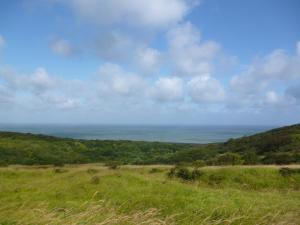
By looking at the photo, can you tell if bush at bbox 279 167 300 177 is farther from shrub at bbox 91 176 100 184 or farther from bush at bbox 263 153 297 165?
shrub at bbox 91 176 100 184

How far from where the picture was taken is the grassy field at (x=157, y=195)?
7.80 metres

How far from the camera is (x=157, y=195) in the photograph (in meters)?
16.9

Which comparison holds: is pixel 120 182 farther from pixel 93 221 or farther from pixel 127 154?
pixel 127 154

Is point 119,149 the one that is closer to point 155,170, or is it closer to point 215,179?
point 155,170

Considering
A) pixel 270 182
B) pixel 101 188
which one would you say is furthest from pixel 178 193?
pixel 270 182

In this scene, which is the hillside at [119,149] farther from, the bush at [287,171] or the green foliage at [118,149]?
the bush at [287,171]

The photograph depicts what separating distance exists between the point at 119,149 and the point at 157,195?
317 feet

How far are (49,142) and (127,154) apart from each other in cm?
2240

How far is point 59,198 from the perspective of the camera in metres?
19.4

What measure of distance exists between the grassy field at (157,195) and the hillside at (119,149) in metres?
30.0

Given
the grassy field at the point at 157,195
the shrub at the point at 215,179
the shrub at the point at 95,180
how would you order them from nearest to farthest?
the grassy field at the point at 157,195, the shrub at the point at 95,180, the shrub at the point at 215,179

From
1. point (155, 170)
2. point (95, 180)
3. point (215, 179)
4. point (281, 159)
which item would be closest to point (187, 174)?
point (215, 179)

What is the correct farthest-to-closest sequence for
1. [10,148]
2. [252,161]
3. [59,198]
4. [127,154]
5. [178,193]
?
[127,154] < [10,148] < [252,161] < [59,198] < [178,193]

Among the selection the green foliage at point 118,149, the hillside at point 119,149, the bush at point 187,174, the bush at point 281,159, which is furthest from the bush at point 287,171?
the green foliage at point 118,149
